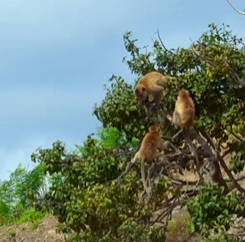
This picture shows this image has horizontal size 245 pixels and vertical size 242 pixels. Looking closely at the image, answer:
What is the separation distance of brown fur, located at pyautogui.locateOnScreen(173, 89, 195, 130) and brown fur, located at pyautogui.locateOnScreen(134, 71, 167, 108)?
39 cm

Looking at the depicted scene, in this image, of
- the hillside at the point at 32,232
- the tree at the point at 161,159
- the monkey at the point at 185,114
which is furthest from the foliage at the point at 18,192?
the monkey at the point at 185,114

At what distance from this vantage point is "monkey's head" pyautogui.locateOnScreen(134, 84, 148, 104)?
7.68 metres

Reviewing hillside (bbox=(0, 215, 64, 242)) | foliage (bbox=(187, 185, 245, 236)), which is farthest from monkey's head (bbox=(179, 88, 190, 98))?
hillside (bbox=(0, 215, 64, 242))

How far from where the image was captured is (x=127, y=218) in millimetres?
7008

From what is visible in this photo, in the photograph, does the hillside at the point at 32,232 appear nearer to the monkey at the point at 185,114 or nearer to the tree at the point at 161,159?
the tree at the point at 161,159

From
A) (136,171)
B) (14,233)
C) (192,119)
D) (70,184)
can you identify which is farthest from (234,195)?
(14,233)

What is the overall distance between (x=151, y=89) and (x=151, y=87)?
3 centimetres

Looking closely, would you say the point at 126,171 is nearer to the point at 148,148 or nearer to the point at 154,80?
the point at 148,148

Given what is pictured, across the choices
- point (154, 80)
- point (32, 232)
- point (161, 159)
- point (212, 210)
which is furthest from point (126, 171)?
point (32, 232)

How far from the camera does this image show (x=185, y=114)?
6.98m

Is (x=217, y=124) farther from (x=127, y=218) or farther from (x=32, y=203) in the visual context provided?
(x=32, y=203)

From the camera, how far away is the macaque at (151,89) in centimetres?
748

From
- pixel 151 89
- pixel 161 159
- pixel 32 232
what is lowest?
pixel 161 159

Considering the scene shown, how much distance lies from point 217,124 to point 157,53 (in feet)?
4.53
